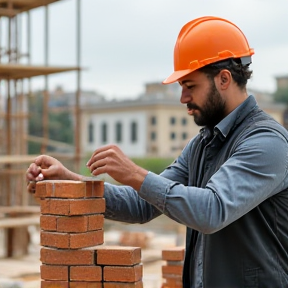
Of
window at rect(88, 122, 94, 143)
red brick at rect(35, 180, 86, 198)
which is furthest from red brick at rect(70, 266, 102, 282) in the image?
window at rect(88, 122, 94, 143)

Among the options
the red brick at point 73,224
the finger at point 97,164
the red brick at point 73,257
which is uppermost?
the finger at point 97,164

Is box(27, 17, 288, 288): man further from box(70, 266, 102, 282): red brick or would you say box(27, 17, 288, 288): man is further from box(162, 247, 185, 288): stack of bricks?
box(162, 247, 185, 288): stack of bricks

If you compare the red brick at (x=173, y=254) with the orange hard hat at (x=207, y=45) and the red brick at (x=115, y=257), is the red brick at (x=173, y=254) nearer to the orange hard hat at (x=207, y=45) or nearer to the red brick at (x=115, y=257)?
the red brick at (x=115, y=257)

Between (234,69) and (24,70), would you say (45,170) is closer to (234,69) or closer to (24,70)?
(234,69)

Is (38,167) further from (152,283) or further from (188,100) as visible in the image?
(152,283)

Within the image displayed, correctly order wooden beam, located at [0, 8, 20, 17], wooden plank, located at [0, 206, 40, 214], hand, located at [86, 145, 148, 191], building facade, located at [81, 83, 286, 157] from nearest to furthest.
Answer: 1. hand, located at [86, 145, 148, 191]
2. wooden plank, located at [0, 206, 40, 214]
3. wooden beam, located at [0, 8, 20, 17]
4. building facade, located at [81, 83, 286, 157]

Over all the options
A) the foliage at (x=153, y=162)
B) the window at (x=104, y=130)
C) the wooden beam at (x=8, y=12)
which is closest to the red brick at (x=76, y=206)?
the wooden beam at (x=8, y=12)

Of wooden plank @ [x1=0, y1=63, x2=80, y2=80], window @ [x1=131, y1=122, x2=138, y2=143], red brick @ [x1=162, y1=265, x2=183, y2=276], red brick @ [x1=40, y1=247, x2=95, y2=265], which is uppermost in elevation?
window @ [x1=131, y1=122, x2=138, y2=143]

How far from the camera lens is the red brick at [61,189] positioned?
3236 mm

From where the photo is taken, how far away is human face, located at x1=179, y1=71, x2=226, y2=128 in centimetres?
282

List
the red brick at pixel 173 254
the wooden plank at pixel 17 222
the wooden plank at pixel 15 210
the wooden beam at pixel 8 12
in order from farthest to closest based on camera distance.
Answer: the wooden beam at pixel 8 12 → the wooden plank at pixel 15 210 → the wooden plank at pixel 17 222 → the red brick at pixel 173 254

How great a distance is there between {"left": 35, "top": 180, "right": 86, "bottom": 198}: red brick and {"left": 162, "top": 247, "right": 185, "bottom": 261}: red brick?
180 centimetres

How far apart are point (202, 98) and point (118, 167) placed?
0.47m

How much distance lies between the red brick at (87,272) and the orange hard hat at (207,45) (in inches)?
38.0
